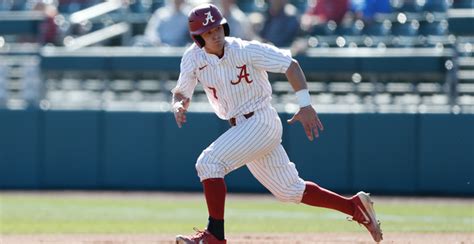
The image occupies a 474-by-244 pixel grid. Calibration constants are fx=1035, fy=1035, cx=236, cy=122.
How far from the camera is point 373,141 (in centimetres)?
1252

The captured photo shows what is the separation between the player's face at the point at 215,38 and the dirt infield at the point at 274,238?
6.04 ft

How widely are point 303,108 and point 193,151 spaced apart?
704 cm

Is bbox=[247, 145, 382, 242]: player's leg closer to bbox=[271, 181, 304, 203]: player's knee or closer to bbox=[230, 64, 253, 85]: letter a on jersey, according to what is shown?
bbox=[271, 181, 304, 203]: player's knee

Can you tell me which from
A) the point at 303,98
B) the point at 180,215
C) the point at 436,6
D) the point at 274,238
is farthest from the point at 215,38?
the point at 436,6

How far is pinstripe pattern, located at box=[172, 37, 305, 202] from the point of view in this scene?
20.4ft

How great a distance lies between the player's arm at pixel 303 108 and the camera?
6.04 metres

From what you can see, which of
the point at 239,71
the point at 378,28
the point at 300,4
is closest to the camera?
the point at 239,71

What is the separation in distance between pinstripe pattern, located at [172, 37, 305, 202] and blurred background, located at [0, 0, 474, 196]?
569cm

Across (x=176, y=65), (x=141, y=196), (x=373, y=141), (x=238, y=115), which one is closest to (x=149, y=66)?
(x=176, y=65)

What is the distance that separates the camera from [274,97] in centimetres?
1278

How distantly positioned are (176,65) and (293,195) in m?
6.49

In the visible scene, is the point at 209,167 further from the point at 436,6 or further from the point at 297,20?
the point at 436,6

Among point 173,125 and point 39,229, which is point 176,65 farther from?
point 39,229

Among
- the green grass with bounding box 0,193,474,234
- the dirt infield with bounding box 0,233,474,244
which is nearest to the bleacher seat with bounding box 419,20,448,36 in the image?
the green grass with bounding box 0,193,474,234
